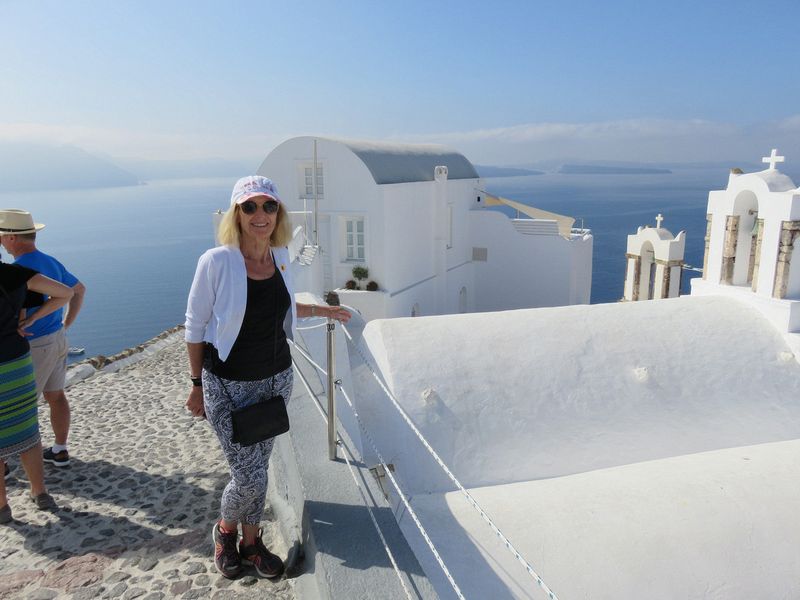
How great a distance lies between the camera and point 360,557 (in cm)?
281

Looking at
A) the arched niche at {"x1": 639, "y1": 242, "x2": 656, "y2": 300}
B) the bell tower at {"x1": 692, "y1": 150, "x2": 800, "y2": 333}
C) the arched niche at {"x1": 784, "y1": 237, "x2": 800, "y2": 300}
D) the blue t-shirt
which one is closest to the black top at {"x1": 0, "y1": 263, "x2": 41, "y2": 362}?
the blue t-shirt

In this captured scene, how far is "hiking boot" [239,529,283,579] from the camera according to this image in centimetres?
311

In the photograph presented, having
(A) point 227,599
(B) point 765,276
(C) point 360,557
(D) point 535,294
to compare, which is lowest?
(D) point 535,294

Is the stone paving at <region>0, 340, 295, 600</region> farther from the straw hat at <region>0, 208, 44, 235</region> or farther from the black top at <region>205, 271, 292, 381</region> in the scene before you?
the straw hat at <region>0, 208, 44, 235</region>

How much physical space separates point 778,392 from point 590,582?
4.22 m

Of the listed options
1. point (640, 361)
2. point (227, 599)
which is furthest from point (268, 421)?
point (640, 361)

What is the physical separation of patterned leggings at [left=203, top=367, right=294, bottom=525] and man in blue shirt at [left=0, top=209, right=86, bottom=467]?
2.36 m

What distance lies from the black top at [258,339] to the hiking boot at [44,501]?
2349 mm

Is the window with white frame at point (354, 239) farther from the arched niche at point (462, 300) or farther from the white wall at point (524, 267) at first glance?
the white wall at point (524, 267)

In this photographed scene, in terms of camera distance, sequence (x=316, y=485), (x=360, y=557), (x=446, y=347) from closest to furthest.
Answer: (x=360, y=557) < (x=316, y=485) < (x=446, y=347)

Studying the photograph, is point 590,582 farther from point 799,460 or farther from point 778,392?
point 778,392

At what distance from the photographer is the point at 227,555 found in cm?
319

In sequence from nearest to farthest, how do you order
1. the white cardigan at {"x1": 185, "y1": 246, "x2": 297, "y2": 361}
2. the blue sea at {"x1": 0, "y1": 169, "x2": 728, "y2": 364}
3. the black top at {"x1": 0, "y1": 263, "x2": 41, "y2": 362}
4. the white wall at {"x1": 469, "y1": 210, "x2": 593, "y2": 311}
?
the white cardigan at {"x1": 185, "y1": 246, "x2": 297, "y2": 361} → the black top at {"x1": 0, "y1": 263, "x2": 41, "y2": 362} → the white wall at {"x1": 469, "y1": 210, "x2": 593, "y2": 311} → the blue sea at {"x1": 0, "y1": 169, "x2": 728, "y2": 364}

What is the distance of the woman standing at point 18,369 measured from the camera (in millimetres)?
3670
